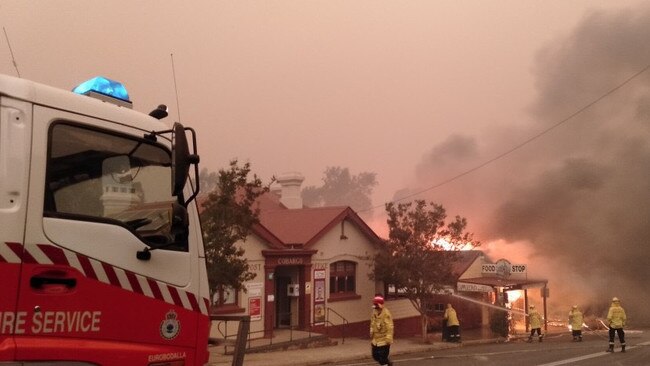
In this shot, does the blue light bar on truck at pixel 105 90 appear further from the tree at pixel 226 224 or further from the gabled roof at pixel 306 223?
the gabled roof at pixel 306 223

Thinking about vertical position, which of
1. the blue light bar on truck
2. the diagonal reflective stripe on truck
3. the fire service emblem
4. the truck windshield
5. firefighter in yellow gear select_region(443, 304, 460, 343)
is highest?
the blue light bar on truck

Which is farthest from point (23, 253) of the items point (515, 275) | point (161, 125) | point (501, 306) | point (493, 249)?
point (493, 249)

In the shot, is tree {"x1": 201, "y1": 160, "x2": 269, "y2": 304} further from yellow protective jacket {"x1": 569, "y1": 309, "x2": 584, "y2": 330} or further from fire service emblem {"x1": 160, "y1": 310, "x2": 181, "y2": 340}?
yellow protective jacket {"x1": 569, "y1": 309, "x2": 584, "y2": 330}

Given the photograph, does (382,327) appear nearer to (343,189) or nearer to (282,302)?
(282,302)

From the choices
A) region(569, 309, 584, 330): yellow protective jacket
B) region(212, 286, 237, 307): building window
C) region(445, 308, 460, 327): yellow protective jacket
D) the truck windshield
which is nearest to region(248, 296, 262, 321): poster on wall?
region(212, 286, 237, 307): building window

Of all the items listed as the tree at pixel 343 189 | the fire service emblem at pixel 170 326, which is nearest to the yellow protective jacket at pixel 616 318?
the fire service emblem at pixel 170 326

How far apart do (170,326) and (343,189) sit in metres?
100

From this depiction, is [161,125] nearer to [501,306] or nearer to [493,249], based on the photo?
[501,306]

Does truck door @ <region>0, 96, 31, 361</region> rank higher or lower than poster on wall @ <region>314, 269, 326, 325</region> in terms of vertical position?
higher

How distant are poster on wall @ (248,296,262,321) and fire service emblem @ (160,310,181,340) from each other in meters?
14.2

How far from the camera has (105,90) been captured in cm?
369

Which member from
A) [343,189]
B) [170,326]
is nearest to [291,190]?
[170,326]

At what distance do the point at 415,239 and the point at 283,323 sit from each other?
5363mm

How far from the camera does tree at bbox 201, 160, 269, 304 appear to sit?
12.8 m
